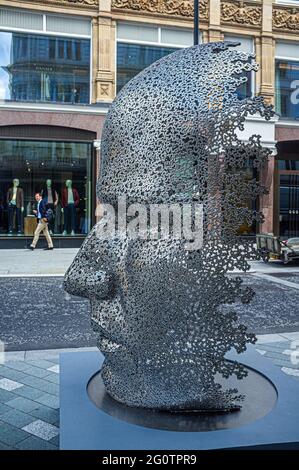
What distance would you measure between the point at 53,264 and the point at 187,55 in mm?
10790

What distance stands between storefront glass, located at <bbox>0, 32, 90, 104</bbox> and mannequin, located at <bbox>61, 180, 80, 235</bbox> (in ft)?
10.2

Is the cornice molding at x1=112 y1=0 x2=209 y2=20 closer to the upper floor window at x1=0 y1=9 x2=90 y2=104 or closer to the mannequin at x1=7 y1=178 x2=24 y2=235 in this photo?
the upper floor window at x1=0 y1=9 x2=90 y2=104

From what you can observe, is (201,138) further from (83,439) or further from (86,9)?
(86,9)

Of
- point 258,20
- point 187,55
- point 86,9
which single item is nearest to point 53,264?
point 86,9

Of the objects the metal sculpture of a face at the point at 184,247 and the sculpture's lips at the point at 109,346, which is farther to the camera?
the sculpture's lips at the point at 109,346

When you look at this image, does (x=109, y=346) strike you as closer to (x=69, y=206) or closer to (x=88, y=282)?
(x=88, y=282)

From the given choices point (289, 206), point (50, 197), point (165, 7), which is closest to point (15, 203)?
point (50, 197)

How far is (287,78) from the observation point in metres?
19.5

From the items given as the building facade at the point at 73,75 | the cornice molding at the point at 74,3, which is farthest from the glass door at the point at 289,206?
the cornice molding at the point at 74,3

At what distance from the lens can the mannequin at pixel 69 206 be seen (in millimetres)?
18134

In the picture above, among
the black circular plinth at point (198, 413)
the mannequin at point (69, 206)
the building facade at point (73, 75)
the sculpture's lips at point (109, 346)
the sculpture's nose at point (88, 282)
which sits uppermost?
the building facade at point (73, 75)

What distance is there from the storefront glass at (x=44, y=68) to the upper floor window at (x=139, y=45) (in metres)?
1.21

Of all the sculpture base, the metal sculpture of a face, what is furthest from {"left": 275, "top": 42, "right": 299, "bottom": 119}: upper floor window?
the sculpture base

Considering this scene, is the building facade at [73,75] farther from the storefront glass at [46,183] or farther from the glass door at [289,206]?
the glass door at [289,206]
